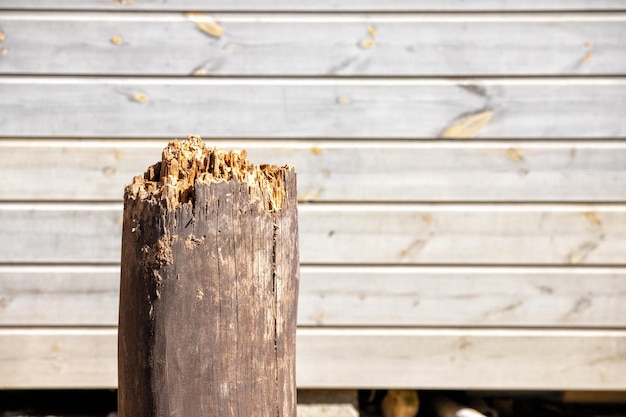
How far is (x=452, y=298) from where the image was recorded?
2.58 metres

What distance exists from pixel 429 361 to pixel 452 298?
292 millimetres

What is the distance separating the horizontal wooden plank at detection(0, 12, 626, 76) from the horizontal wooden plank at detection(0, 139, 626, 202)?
1.02ft

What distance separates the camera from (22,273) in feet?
8.31

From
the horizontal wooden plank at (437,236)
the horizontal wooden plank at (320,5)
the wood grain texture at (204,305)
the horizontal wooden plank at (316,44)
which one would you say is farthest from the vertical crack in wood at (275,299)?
the horizontal wooden plank at (320,5)

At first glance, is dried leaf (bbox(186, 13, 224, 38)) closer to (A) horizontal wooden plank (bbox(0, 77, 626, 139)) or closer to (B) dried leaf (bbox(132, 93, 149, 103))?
(A) horizontal wooden plank (bbox(0, 77, 626, 139))

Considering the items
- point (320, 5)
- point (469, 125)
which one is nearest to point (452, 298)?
point (469, 125)

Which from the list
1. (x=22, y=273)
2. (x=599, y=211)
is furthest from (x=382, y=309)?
(x=22, y=273)

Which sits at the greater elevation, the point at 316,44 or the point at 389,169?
the point at 316,44

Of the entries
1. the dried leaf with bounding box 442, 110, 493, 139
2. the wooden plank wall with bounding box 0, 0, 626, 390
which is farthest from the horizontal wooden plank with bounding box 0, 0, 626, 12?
the dried leaf with bounding box 442, 110, 493, 139

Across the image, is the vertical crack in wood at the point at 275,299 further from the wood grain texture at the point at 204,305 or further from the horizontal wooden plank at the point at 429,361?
the horizontal wooden plank at the point at 429,361

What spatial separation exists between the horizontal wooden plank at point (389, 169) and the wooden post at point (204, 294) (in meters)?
1.35

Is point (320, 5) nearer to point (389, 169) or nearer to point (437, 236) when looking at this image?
point (389, 169)

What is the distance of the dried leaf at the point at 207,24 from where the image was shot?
2502 mm

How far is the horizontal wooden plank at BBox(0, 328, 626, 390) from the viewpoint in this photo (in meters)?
2.57
